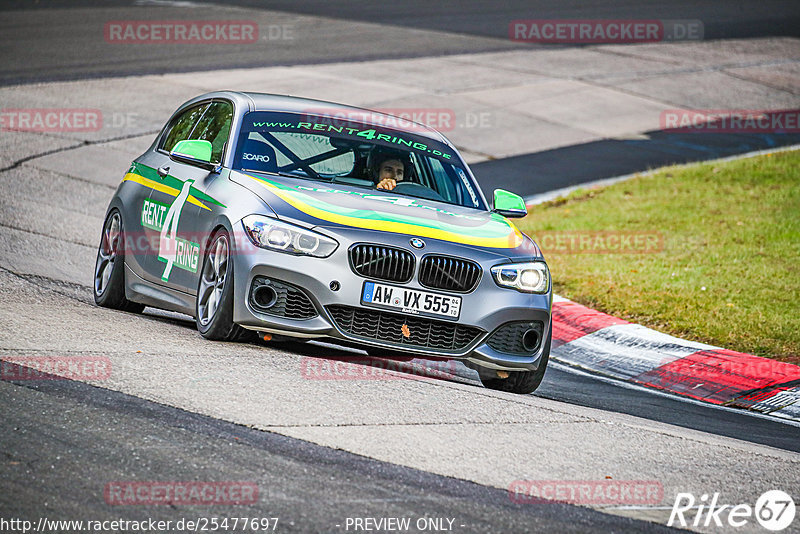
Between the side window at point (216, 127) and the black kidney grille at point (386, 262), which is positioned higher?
the side window at point (216, 127)

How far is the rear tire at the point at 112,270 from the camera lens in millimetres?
8789

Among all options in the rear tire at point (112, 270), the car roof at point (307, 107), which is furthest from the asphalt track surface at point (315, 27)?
the car roof at point (307, 107)

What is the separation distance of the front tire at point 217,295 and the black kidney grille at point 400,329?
0.66m

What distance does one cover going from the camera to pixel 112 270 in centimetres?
883

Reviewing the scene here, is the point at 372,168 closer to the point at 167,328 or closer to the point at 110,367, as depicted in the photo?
the point at 167,328

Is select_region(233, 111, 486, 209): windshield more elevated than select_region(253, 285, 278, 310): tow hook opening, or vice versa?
select_region(233, 111, 486, 209): windshield

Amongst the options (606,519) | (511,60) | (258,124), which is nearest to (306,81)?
(511,60)

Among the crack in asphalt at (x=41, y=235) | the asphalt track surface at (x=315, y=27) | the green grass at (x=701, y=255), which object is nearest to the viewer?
the green grass at (x=701, y=255)

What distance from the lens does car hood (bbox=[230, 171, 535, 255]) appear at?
23.2ft

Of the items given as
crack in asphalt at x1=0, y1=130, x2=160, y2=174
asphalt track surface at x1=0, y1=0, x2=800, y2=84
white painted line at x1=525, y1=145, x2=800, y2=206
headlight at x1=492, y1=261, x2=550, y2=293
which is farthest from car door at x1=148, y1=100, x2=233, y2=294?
asphalt track surface at x1=0, y1=0, x2=800, y2=84

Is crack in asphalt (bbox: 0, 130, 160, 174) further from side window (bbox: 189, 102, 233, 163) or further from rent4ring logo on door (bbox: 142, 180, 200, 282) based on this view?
rent4ring logo on door (bbox: 142, 180, 200, 282)

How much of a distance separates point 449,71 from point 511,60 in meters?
2.43

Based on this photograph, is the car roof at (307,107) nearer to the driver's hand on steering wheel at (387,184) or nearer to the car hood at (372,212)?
the driver's hand on steering wheel at (387,184)

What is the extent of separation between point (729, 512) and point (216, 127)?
476cm
